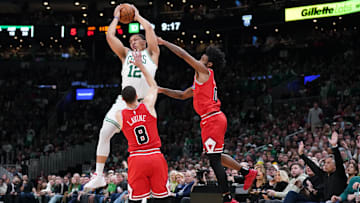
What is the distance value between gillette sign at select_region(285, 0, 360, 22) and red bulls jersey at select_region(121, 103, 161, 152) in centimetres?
1690

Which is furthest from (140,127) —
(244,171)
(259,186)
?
(259,186)

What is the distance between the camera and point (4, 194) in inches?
640

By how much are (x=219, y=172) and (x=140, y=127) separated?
65.8 inches

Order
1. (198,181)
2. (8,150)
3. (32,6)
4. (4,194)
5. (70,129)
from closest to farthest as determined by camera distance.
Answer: (198,181), (4,194), (8,150), (70,129), (32,6)

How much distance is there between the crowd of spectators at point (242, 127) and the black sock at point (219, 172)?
193 cm

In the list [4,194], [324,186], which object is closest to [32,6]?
[4,194]

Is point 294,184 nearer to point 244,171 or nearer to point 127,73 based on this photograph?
point 244,171

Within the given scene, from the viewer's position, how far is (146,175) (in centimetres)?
628

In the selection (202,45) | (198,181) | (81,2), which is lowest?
(198,181)

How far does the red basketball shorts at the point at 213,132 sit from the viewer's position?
7410mm

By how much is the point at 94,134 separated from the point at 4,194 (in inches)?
357

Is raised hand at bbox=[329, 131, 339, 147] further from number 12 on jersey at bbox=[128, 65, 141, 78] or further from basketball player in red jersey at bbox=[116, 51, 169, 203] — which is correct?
number 12 on jersey at bbox=[128, 65, 141, 78]

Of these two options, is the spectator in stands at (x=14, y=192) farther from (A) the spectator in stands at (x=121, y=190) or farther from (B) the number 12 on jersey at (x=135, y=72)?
(B) the number 12 on jersey at (x=135, y=72)

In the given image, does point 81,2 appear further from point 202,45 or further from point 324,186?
point 324,186
